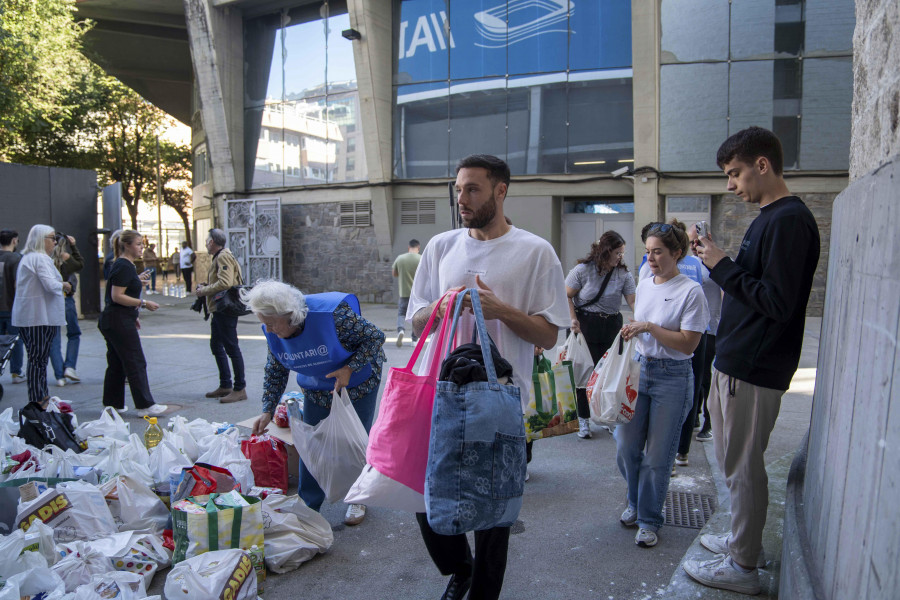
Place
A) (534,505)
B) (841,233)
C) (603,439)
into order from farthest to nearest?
(603,439) < (534,505) < (841,233)

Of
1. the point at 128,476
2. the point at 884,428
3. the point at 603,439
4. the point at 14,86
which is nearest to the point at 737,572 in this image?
the point at 884,428

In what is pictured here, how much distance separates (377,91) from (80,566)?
16.3 meters

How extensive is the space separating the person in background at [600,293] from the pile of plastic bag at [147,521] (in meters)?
2.77

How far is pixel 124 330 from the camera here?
21.0ft

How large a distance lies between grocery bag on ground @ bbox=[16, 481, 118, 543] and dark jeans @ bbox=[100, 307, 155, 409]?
9.89 ft

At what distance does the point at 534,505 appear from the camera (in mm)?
4410

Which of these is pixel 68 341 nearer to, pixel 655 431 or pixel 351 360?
pixel 351 360

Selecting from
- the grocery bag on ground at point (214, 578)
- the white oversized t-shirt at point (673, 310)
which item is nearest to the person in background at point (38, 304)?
the grocery bag on ground at point (214, 578)

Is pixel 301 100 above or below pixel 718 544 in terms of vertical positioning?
above

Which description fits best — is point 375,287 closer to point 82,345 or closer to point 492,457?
point 82,345

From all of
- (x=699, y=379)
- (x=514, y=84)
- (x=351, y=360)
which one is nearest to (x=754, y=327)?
(x=351, y=360)

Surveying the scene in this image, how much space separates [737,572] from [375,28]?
56.6ft

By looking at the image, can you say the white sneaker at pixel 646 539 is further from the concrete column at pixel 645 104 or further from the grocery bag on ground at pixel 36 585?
the concrete column at pixel 645 104

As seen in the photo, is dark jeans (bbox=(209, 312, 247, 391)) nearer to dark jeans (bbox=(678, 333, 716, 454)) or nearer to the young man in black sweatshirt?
dark jeans (bbox=(678, 333, 716, 454))
